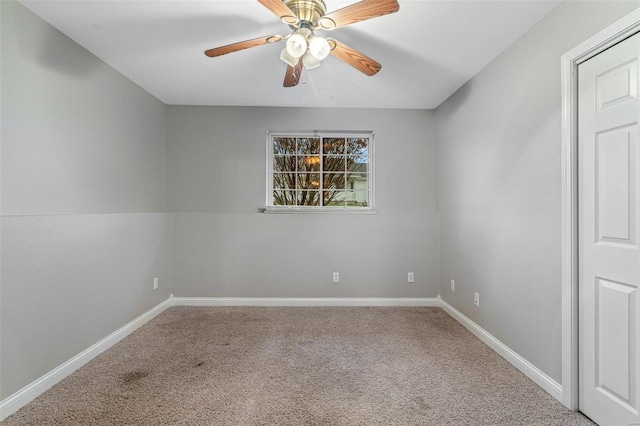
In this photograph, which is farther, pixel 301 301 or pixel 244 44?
pixel 301 301

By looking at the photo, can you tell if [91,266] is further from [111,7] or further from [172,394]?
[111,7]

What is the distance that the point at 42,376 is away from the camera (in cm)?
195

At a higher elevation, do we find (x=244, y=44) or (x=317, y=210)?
(x=244, y=44)

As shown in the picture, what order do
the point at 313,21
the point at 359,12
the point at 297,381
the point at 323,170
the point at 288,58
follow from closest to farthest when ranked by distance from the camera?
1. the point at 359,12
2. the point at 313,21
3. the point at 288,58
4. the point at 297,381
5. the point at 323,170

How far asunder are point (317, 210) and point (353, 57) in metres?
2.06

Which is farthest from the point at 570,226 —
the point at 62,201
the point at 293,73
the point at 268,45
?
the point at 62,201

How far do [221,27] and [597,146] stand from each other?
2402 mm

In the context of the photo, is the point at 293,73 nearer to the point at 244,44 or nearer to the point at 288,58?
the point at 288,58

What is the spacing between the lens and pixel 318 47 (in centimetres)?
166

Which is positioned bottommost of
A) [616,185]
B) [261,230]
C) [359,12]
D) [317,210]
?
[261,230]

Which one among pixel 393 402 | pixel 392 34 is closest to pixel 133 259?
pixel 393 402

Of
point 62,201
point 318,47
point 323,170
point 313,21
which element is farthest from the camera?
point 323,170

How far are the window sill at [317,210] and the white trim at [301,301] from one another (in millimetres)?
1050

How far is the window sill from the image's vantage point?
3.70 meters
